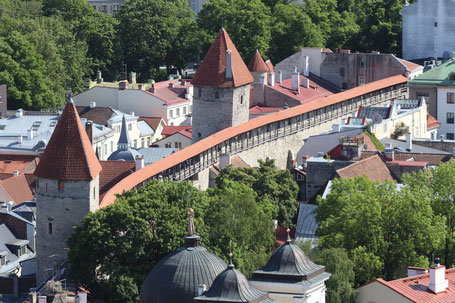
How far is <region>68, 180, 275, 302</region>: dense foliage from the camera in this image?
62.5 metres

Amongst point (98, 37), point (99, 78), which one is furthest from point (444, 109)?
point (98, 37)

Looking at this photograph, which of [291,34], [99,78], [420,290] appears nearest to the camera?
[420,290]

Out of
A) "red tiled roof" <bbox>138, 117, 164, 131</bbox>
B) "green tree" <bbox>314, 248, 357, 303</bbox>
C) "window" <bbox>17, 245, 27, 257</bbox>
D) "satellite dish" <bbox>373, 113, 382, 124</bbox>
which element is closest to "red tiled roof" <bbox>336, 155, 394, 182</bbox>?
"satellite dish" <bbox>373, 113, 382, 124</bbox>

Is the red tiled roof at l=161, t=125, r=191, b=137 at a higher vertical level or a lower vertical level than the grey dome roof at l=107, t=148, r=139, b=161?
higher

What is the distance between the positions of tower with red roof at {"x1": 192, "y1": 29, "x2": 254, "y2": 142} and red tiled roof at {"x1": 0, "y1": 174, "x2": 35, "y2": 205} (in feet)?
34.7

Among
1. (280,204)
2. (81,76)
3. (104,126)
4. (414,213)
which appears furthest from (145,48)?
(414,213)

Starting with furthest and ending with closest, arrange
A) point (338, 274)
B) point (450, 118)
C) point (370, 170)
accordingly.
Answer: point (450, 118), point (370, 170), point (338, 274)

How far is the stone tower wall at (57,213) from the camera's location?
6650 cm

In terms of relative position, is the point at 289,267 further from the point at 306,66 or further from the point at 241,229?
the point at 306,66

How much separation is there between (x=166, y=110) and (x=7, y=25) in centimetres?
1897

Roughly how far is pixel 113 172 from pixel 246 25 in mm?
50308

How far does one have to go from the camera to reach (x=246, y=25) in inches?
4926

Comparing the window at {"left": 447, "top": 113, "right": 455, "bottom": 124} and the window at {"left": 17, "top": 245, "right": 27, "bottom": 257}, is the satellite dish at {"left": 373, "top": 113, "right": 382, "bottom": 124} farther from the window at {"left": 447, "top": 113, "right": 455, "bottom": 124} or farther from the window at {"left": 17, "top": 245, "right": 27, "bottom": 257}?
the window at {"left": 17, "top": 245, "right": 27, "bottom": 257}

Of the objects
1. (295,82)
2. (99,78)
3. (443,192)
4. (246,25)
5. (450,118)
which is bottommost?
(443,192)
